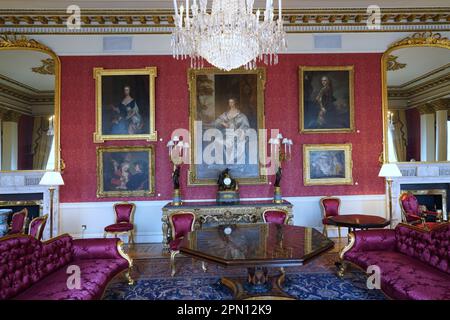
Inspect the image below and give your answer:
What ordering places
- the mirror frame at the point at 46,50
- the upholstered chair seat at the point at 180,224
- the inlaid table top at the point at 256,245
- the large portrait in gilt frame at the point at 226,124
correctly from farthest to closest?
1. the large portrait in gilt frame at the point at 226,124
2. the mirror frame at the point at 46,50
3. the upholstered chair seat at the point at 180,224
4. the inlaid table top at the point at 256,245

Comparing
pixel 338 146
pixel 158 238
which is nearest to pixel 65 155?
pixel 158 238

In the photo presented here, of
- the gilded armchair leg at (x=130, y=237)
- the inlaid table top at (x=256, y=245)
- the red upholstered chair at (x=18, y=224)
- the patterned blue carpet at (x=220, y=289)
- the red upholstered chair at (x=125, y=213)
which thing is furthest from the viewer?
the gilded armchair leg at (x=130, y=237)

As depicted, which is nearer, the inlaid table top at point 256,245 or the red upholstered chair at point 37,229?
the inlaid table top at point 256,245

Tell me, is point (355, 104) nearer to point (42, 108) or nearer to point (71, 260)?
point (71, 260)

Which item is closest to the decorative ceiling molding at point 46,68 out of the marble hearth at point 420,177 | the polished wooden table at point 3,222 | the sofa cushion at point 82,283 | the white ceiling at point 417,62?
the polished wooden table at point 3,222

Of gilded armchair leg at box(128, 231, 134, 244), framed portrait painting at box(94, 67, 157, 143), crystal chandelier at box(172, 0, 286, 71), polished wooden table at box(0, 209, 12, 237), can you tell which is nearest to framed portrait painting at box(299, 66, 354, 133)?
crystal chandelier at box(172, 0, 286, 71)

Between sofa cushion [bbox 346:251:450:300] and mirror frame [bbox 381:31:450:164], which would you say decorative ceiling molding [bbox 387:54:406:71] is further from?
sofa cushion [bbox 346:251:450:300]

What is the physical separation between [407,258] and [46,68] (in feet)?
24.4

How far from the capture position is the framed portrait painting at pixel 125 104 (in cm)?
590

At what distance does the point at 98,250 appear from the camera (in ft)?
11.8

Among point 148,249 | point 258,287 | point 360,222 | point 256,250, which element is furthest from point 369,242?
point 148,249

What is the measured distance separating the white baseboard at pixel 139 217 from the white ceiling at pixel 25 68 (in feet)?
8.79

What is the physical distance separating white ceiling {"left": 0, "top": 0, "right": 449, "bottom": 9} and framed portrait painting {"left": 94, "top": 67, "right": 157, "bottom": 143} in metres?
1.26

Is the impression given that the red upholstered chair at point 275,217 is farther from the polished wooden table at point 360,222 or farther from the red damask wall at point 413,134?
the red damask wall at point 413,134
